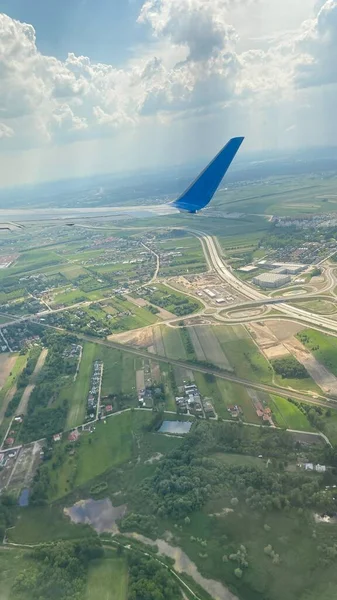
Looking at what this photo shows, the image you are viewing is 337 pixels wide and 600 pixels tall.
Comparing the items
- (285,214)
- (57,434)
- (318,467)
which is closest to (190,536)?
(318,467)

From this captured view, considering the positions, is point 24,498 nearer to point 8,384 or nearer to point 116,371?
point 116,371

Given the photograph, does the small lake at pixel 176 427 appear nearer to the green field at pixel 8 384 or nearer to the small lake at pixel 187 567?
the small lake at pixel 187 567

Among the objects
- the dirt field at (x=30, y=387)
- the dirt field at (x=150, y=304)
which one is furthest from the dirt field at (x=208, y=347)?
the dirt field at (x=30, y=387)

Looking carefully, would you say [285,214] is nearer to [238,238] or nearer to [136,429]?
[238,238]

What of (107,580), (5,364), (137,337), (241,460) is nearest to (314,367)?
(241,460)

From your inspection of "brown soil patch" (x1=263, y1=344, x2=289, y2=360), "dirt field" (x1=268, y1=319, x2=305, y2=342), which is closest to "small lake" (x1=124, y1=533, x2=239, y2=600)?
"brown soil patch" (x1=263, y1=344, x2=289, y2=360)

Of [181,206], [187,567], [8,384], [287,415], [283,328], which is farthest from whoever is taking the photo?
[283,328]
